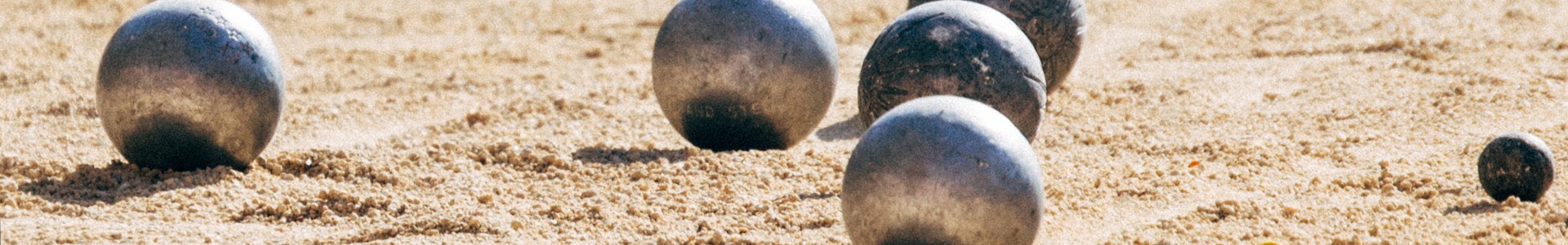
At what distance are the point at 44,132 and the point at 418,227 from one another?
4.30 m

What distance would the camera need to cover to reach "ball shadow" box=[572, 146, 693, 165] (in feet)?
32.7

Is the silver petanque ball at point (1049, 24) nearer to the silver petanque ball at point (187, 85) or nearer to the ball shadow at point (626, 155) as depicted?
the ball shadow at point (626, 155)

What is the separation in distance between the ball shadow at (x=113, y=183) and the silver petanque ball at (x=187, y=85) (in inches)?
3.4

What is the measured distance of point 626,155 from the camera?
10.2m

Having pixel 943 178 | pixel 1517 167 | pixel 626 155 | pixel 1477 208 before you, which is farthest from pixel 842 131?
pixel 943 178

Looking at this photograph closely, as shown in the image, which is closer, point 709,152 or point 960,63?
point 960,63

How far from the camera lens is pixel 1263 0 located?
56.8 feet

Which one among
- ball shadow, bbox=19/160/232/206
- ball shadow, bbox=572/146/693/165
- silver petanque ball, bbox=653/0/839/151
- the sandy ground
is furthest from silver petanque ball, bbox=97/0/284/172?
silver petanque ball, bbox=653/0/839/151

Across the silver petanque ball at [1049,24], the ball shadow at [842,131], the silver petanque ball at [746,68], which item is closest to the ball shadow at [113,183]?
the silver petanque ball at [746,68]

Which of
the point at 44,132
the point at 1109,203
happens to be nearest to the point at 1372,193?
the point at 1109,203

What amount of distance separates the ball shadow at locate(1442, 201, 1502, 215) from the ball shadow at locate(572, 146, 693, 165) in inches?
170

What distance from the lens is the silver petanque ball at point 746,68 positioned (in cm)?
962

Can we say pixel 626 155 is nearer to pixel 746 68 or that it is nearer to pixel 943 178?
pixel 746 68

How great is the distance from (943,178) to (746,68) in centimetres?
342
